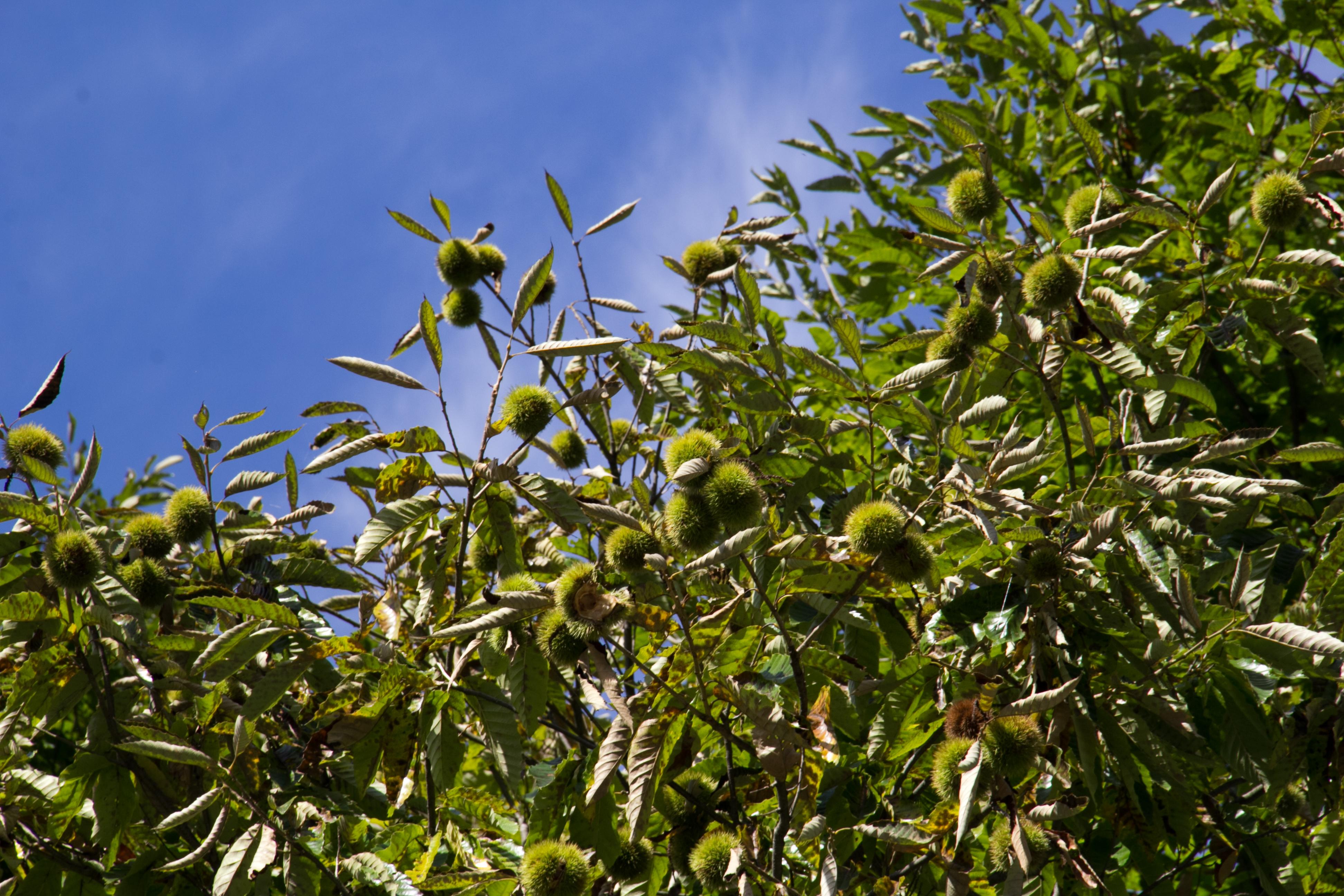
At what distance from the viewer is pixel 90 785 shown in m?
2.95

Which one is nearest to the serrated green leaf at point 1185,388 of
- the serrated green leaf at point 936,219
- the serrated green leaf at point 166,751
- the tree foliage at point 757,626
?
the tree foliage at point 757,626

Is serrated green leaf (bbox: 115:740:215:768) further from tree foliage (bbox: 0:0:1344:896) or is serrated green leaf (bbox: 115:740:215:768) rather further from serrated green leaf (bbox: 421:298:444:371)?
serrated green leaf (bbox: 421:298:444:371)

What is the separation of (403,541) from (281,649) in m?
0.80

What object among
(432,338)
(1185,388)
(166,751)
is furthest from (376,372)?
(1185,388)

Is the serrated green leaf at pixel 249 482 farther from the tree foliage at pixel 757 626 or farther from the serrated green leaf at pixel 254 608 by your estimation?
the serrated green leaf at pixel 254 608

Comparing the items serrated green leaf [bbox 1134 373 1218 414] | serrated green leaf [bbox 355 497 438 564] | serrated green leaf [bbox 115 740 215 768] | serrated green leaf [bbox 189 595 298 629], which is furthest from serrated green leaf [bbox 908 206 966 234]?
serrated green leaf [bbox 115 740 215 768]

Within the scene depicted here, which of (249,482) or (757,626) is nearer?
(757,626)

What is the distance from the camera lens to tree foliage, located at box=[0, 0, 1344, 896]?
2.52m

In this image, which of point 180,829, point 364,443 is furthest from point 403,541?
point 180,829

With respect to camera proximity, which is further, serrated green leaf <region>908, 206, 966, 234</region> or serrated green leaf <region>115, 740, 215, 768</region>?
serrated green leaf <region>908, 206, 966, 234</region>

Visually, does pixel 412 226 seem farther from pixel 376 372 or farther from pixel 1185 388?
pixel 1185 388

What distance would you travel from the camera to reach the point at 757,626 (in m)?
2.45

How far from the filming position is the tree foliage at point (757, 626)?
2.52 m

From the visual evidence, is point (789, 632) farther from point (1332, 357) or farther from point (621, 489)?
point (1332, 357)
